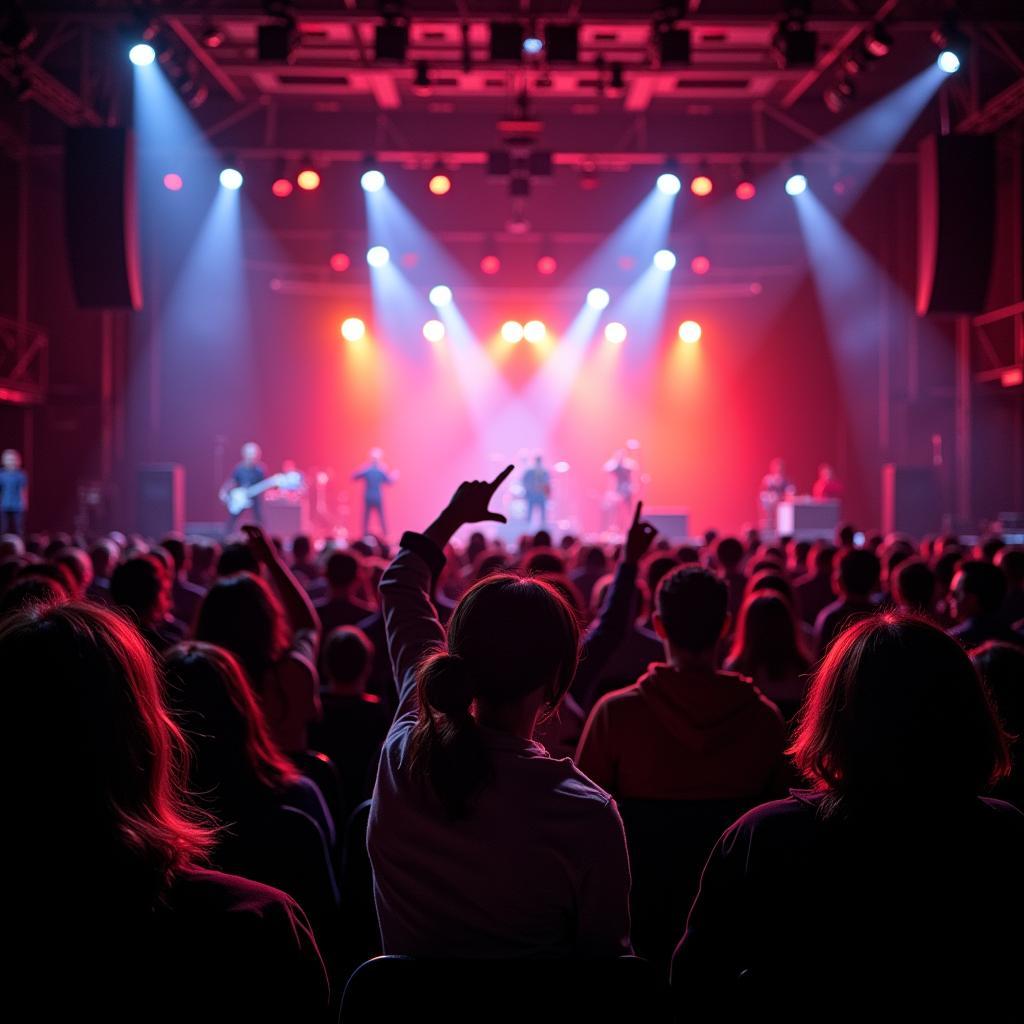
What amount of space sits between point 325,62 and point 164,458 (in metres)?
7.67

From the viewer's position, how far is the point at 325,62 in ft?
44.7

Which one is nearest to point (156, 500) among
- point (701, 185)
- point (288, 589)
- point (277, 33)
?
point (277, 33)

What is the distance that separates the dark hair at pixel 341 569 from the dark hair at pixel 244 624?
81.2 inches

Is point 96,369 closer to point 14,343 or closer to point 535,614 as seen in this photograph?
point 14,343

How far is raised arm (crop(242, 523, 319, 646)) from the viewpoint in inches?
136

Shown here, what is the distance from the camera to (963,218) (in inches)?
379

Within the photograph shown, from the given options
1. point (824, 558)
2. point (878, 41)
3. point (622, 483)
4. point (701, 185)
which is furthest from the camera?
point (622, 483)

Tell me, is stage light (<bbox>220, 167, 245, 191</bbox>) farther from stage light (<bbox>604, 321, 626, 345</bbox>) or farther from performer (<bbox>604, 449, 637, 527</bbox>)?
stage light (<bbox>604, 321, 626, 345</bbox>)

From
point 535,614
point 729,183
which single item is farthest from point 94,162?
point 729,183

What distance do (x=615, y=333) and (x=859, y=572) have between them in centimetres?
1548

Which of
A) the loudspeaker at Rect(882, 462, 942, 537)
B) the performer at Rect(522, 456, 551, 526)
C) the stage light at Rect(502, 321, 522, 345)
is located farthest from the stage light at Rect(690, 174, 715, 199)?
the stage light at Rect(502, 321, 522, 345)

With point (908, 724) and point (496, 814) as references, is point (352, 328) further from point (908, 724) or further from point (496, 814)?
point (908, 724)

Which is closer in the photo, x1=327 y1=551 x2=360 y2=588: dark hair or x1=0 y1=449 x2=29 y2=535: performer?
x1=327 y1=551 x2=360 y2=588: dark hair

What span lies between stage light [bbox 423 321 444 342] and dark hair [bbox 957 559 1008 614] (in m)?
16.3
